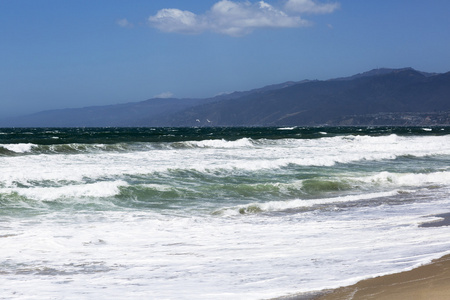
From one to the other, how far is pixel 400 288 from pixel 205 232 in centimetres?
506

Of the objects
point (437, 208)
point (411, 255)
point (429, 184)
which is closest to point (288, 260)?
point (411, 255)

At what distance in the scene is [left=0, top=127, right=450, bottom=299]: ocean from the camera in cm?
634

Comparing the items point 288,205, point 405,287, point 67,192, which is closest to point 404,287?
point 405,287

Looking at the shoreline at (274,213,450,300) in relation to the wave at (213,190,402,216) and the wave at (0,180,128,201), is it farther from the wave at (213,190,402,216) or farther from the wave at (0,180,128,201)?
the wave at (0,180,128,201)

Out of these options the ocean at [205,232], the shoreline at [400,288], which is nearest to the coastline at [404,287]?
the shoreline at [400,288]

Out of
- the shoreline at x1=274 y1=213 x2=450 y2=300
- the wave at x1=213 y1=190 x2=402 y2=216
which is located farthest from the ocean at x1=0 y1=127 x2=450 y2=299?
the shoreline at x1=274 y1=213 x2=450 y2=300

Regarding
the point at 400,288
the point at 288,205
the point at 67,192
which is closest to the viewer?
the point at 400,288

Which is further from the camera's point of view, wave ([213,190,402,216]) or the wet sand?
wave ([213,190,402,216])

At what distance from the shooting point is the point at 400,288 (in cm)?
544

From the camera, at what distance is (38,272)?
23.1 feet

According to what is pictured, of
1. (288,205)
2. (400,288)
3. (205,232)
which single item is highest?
(400,288)

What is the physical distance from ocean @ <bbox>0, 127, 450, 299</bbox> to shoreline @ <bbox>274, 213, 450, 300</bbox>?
23 centimetres

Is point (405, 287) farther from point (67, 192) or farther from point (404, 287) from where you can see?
point (67, 192)

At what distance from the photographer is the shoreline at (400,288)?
5.14m
